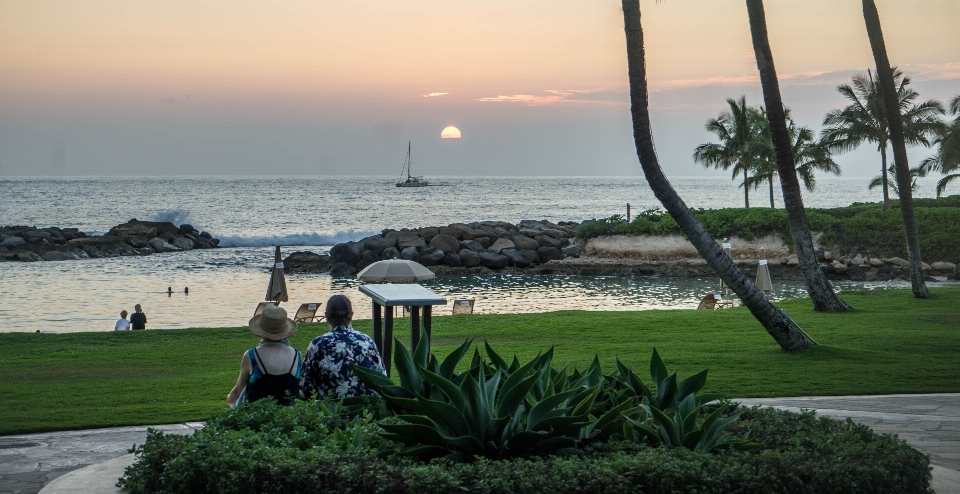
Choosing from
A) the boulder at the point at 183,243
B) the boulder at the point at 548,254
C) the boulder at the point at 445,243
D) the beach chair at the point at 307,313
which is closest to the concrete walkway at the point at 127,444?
the beach chair at the point at 307,313

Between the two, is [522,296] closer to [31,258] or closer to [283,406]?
[283,406]

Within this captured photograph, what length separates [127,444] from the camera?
731 centimetres

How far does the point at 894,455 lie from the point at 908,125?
1676 inches

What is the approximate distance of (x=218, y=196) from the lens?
5108 inches

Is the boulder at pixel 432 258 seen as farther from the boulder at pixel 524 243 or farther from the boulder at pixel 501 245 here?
the boulder at pixel 524 243

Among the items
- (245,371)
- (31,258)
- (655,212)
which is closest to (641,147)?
(245,371)

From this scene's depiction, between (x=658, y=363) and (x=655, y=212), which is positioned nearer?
(x=658, y=363)

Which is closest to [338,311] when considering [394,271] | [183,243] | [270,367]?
[270,367]

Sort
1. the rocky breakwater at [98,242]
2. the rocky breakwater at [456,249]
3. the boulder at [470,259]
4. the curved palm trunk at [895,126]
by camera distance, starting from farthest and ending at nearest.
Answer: the rocky breakwater at [98,242]
the rocky breakwater at [456,249]
the boulder at [470,259]
the curved palm trunk at [895,126]

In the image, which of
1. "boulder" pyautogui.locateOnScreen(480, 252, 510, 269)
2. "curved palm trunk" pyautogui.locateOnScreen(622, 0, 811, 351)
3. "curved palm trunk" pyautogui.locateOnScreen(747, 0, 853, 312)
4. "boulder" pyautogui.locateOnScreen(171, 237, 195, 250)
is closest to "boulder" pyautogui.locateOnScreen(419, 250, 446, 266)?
"boulder" pyautogui.locateOnScreen(480, 252, 510, 269)

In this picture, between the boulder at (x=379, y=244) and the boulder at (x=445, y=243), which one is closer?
the boulder at (x=445, y=243)

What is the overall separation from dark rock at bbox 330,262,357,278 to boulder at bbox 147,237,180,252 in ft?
60.5

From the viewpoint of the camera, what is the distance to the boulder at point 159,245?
179 feet

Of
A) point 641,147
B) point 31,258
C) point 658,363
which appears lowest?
point 31,258
